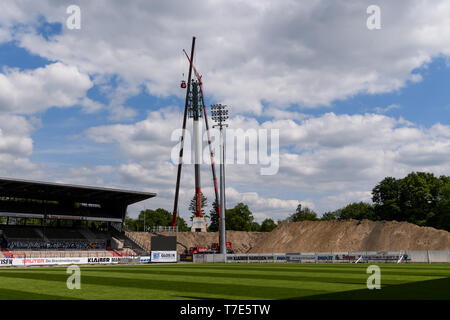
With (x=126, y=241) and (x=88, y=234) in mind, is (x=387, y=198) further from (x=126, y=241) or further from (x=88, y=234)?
(x=88, y=234)

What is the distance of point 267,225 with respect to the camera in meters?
180

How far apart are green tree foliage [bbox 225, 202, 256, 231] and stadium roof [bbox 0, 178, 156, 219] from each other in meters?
75.7

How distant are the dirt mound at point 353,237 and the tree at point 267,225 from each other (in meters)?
86.0

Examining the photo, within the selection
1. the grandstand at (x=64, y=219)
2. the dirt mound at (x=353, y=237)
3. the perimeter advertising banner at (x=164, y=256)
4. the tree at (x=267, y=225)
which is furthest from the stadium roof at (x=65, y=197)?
the tree at (x=267, y=225)

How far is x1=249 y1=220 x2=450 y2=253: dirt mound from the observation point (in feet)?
232

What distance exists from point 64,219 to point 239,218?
8864 cm

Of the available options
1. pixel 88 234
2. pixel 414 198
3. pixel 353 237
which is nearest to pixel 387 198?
pixel 414 198

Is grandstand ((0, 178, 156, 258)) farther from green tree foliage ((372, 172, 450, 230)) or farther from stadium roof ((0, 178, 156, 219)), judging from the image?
green tree foliage ((372, 172, 450, 230))

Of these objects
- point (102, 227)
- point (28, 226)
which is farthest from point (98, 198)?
point (28, 226)
